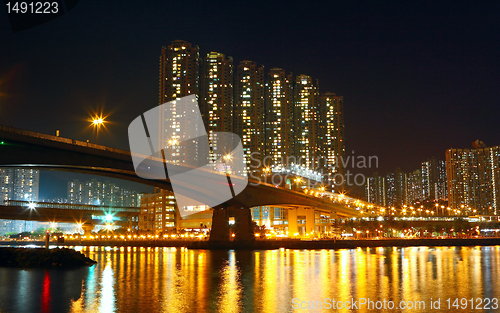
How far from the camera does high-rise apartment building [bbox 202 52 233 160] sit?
154 m

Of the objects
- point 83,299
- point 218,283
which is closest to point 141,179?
point 218,283

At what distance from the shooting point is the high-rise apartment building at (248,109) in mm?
161875

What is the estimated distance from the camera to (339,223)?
396ft

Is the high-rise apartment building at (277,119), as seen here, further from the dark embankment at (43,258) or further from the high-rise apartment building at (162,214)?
the dark embankment at (43,258)

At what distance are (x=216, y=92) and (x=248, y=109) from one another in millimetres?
14479

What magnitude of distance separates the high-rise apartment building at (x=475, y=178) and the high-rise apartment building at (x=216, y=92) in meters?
90.6

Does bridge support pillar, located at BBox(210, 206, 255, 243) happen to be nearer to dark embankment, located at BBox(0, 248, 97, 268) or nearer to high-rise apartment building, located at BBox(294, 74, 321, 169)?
dark embankment, located at BBox(0, 248, 97, 268)

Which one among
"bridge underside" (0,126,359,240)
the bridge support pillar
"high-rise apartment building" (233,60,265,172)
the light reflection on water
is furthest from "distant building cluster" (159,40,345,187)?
the light reflection on water

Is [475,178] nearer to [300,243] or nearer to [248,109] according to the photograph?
[248,109]

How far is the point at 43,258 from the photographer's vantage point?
4241cm

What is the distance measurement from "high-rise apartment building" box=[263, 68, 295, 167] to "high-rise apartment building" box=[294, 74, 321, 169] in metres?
14.2

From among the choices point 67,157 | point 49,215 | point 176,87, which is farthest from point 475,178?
point 67,157

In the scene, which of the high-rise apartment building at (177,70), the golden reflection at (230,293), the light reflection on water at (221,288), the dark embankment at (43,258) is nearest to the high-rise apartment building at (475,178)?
the high-rise apartment building at (177,70)

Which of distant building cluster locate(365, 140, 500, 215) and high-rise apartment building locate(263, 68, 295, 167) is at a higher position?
high-rise apartment building locate(263, 68, 295, 167)
